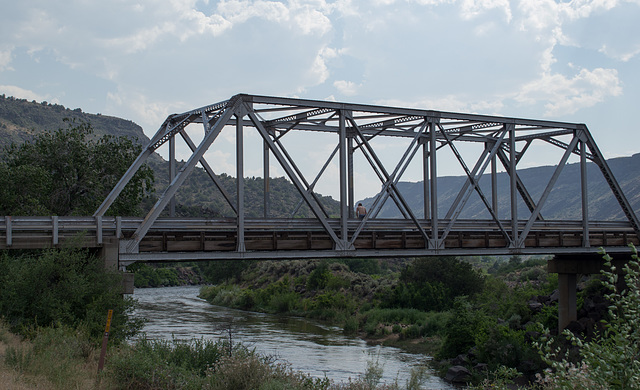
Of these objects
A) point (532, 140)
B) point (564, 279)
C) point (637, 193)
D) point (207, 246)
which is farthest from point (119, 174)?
point (637, 193)

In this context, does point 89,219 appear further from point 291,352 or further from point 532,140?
point 532,140

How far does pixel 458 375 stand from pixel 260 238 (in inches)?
500

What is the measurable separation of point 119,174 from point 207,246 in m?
16.0

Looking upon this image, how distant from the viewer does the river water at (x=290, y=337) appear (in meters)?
27.8

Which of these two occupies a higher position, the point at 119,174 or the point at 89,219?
the point at 119,174

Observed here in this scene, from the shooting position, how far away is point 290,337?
38.5m

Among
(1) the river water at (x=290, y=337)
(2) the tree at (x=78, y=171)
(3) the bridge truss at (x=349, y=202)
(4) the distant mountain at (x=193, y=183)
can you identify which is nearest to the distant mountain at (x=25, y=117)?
(4) the distant mountain at (x=193, y=183)

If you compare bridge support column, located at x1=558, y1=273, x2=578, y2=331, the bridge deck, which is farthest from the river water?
bridge support column, located at x1=558, y1=273, x2=578, y2=331

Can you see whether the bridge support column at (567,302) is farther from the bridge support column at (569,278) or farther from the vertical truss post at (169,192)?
the vertical truss post at (169,192)

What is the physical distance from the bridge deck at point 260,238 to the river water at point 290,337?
2.86 m

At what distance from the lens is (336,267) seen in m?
64.2

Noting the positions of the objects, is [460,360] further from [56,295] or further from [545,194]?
[56,295]

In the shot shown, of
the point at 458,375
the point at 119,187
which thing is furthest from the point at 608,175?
the point at 119,187

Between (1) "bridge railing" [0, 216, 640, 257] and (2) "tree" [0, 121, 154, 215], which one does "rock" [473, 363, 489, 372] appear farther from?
(2) "tree" [0, 121, 154, 215]
